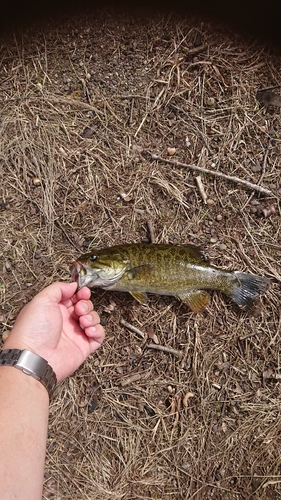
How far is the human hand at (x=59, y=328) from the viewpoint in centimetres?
272

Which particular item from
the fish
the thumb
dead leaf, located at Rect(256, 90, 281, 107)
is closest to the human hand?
the thumb

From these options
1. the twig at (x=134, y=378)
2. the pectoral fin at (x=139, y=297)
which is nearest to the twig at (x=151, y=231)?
the pectoral fin at (x=139, y=297)

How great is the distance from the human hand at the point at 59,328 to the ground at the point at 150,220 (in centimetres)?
57

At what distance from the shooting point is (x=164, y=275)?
10.7 ft

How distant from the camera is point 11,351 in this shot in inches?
103

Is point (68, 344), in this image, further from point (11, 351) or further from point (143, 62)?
point (143, 62)

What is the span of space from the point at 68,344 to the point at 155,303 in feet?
3.20

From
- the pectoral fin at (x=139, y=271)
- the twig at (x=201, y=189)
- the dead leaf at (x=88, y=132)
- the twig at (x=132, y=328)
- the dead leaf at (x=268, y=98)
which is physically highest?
the dead leaf at (x=268, y=98)

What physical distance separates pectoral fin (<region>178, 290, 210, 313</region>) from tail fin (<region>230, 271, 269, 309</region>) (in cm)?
24

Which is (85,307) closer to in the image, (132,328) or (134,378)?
(132,328)

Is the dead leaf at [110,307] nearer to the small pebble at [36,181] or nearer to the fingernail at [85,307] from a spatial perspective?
Result: the fingernail at [85,307]

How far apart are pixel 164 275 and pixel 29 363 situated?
1.28 m

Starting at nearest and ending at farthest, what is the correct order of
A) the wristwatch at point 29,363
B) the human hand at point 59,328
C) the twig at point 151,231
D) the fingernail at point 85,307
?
1. the wristwatch at point 29,363
2. the human hand at point 59,328
3. the fingernail at point 85,307
4. the twig at point 151,231

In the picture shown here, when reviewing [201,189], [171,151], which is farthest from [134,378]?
[171,151]
